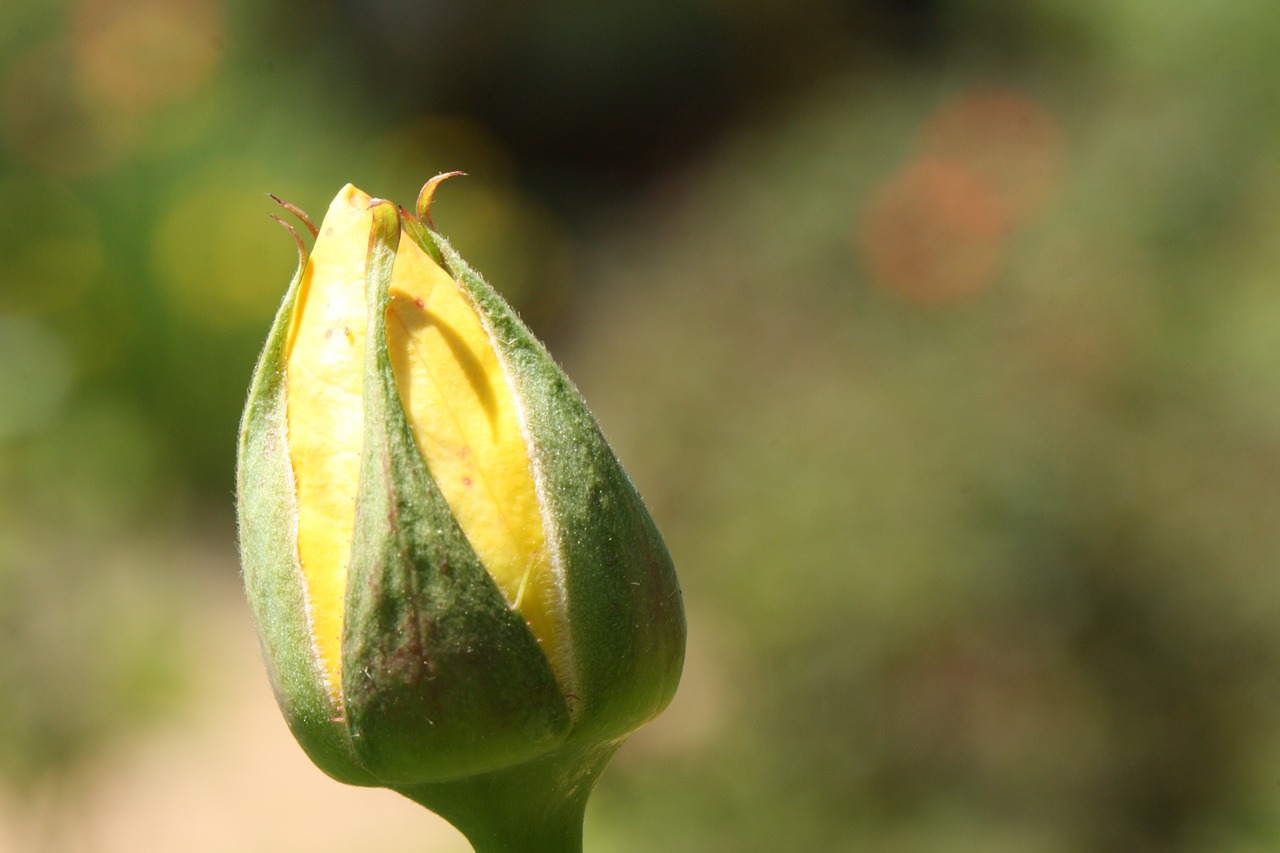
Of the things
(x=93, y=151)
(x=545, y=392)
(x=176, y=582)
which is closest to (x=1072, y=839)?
(x=545, y=392)

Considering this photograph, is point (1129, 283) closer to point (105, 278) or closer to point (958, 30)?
point (958, 30)

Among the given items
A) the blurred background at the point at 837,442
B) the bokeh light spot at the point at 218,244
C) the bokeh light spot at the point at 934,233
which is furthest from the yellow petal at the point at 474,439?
the bokeh light spot at the point at 218,244

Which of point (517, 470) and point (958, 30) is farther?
point (958, 30)

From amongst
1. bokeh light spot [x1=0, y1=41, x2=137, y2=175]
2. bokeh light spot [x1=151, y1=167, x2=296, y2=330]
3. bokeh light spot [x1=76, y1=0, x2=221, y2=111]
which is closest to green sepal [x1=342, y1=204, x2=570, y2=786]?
bokeh light spot [x1=151, y1=167, x2=296, y2=330]

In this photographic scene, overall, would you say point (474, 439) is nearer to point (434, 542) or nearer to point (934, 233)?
point (434, 542)

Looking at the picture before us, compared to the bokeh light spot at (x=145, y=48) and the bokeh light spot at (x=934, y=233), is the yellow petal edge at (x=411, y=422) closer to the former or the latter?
the bokeh light spot at (x=934, y=233)

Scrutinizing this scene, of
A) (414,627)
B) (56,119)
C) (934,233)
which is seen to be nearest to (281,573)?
(414,627)

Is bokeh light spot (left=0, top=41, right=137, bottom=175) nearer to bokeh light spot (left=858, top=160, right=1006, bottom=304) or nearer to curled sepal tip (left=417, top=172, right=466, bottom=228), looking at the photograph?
bokeh light spot (left=858, top=160, right=1006, bottom=304)
